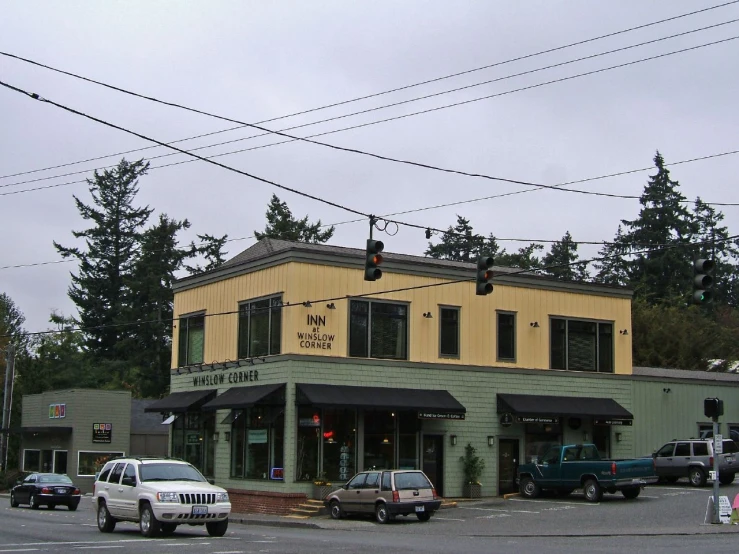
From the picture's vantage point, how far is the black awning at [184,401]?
3853 centimetres

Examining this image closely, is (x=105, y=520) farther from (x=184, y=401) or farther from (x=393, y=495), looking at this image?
(x=184, y=401)

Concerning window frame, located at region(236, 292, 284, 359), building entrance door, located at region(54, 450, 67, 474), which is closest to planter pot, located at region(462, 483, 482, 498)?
window frame, located at region(236, 292, 284, 359)

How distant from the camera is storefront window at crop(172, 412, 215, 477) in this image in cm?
3931

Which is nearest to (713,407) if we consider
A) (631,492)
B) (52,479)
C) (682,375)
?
(631,492)

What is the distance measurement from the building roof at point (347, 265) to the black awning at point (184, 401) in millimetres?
4342

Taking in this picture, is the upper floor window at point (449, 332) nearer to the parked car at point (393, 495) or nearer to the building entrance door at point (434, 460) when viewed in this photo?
the building entrance door at point (434, 460)

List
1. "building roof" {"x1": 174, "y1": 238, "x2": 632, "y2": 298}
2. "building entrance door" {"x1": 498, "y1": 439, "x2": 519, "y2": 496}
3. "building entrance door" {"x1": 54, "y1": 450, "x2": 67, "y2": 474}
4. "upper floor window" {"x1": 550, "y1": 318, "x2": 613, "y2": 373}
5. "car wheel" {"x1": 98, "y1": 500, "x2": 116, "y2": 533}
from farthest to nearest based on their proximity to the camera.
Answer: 1. "building entrance door" {"x1": 54, "y1": 450, "x2": 67, "y2": 474}
2. "upper floor window" {"x1": 550, "y1": 318, "x2": 613, "y2": 373}
3. "building entrance door" {"x1": 498, "y1": 439, "x2": 519, "y2": 496}
4. "building roof" {"x1": 174, "y1": 238, "x2": 632, "y2": 298}
5. "car wheel" {"x1": 98, "y1": 500, "x2": 116, "y2": 533}

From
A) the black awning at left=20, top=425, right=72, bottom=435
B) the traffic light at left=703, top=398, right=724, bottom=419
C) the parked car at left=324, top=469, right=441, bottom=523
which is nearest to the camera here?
the traffic light at left=703, top=398, right=724, bottom=419

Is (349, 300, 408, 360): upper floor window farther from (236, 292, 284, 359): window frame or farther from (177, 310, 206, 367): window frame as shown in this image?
(177, 310, 206, 367): window frame

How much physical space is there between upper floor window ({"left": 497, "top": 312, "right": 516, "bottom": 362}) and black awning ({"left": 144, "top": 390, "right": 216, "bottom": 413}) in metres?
11.0

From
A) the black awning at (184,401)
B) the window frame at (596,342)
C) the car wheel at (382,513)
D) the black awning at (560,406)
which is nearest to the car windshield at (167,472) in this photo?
the car wheel at (382,513)


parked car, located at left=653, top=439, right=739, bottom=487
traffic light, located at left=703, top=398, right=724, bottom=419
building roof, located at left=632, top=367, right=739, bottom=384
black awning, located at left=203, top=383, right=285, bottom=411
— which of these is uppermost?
building roof, located at left=632, top=367, right=739, bottom=384

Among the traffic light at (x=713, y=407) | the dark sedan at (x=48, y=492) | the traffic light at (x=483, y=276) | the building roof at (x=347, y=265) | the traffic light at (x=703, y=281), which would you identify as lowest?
the dark sedan at (x=48, y=492)

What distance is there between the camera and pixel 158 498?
2270 centimetres
